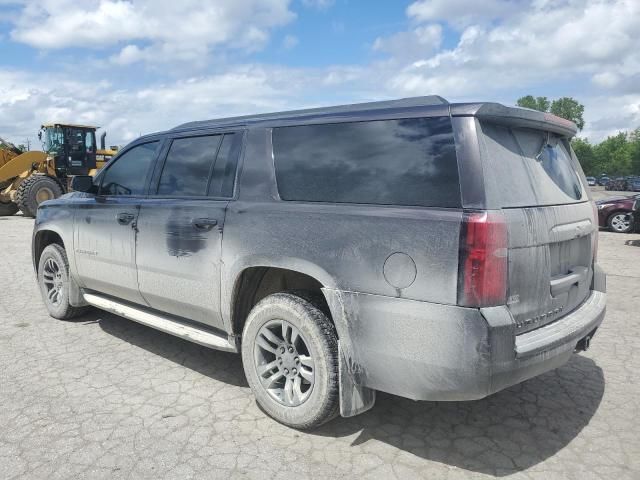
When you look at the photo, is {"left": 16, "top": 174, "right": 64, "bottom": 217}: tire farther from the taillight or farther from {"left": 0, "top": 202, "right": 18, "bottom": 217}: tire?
the taillight

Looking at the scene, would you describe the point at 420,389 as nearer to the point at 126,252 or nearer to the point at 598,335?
the point at 126,252

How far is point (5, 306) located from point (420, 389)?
5257 millimetres

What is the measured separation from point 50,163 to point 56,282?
13981mm

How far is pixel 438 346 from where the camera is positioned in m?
2.46

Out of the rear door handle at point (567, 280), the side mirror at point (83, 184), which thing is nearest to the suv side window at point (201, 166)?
the side mirror at point (83, 184)

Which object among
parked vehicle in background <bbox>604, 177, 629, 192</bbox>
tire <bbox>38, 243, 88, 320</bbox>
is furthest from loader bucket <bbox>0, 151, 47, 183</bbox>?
parked vehicle in background <bbox>604, 177, 629, 192</bbox>

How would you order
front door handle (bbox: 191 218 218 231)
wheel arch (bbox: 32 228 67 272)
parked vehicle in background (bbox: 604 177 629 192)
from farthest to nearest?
parked vehicle in background (bbox: 604 177 629 192)
wheel arch (bbox: 32 228 67 272)
front door handle (bbox: 191 218 218 231)

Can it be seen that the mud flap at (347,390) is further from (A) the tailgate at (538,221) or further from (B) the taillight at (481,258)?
(A) the tailgate at (538,221)

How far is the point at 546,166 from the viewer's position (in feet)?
9.97

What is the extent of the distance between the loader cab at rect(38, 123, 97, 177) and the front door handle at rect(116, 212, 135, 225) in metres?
15.2

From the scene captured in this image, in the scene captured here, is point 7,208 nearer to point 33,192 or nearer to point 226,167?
point 33,192

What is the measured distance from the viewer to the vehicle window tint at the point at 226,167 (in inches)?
138

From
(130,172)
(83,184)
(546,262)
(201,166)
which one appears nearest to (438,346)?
(546,262)

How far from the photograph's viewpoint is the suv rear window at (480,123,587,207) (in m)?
2.55
